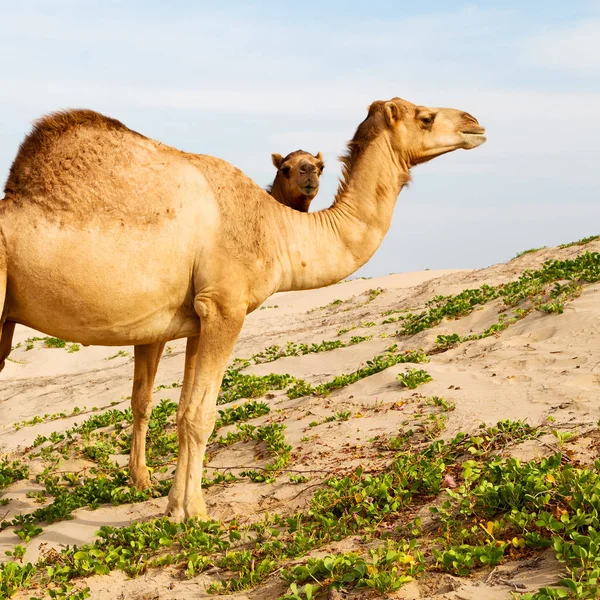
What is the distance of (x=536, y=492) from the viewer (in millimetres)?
4766

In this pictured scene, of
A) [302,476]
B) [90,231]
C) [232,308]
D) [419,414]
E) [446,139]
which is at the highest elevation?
[446,139]

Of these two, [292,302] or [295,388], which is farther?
[292,302]

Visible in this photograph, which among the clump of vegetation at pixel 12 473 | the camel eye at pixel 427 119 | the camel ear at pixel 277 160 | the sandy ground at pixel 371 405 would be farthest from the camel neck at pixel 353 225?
the camel ear at pixel 277 160

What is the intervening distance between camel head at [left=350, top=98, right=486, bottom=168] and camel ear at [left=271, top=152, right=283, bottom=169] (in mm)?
4376

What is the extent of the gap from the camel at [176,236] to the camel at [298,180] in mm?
3228

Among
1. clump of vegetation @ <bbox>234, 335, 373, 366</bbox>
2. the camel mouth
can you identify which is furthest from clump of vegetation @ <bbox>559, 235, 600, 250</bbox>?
the camel mouth

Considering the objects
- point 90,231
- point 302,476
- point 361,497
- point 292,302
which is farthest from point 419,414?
point 292,302

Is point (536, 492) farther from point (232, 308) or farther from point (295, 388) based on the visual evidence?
point (295, 388)

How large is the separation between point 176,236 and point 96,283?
2.27ft

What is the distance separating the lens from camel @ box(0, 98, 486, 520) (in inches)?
231

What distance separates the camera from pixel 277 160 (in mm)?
11297

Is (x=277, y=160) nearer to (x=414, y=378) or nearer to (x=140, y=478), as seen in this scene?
(x=414, y=378)

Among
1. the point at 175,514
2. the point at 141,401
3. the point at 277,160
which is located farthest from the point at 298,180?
the point at 175,514

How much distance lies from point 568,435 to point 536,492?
34.9 inches
